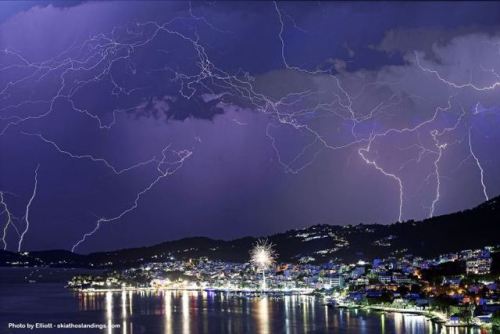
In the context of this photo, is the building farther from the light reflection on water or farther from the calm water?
the light reflection on water

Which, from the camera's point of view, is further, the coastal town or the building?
the building

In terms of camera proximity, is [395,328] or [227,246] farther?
[227,246]

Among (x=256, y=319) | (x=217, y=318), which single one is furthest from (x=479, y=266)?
(x=217, y=318)

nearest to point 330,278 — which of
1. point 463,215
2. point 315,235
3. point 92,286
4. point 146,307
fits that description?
point 463,215

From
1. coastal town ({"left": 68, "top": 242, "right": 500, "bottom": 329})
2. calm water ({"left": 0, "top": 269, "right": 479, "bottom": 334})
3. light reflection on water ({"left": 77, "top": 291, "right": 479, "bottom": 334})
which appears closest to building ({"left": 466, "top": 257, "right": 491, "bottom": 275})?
coastal town ({"left": 68, "top": 242, "right": 500, "bottom": 329})

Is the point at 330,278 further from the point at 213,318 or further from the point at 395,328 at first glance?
the point at 395,328

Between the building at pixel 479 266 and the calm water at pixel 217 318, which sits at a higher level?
the building at pixel 479 266

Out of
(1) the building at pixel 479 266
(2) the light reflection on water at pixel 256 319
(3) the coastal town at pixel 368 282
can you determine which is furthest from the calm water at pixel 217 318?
(1) the building at pixel 479 266

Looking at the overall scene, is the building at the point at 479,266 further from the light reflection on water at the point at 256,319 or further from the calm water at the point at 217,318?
the light reflection on water at the point at 256,319
